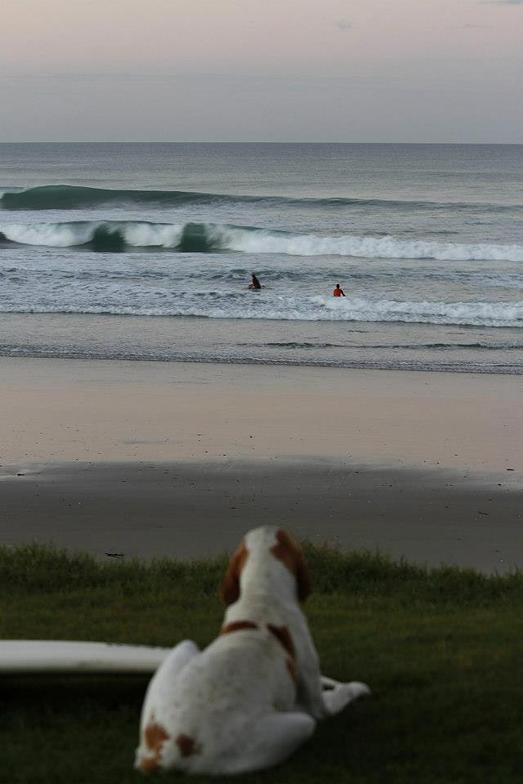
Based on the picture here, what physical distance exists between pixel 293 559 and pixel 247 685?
653 millimetres

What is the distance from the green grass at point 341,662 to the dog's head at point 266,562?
601 millimetres

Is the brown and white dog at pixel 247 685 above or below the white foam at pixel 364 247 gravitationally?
above

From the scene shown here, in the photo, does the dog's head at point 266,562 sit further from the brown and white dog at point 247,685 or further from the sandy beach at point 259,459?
the sandy beach at point 259,459

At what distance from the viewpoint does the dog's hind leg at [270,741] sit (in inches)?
171

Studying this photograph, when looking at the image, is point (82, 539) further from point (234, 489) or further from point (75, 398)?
point (75, 398)

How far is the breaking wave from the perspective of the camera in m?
44.7

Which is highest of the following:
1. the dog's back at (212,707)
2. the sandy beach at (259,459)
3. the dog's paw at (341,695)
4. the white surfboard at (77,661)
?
the dog's back at (212,707)

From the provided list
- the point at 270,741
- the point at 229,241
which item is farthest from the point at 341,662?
the point at 229,241

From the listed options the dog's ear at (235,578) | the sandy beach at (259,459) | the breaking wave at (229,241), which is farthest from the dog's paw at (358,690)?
the breaking wave at (229,241)

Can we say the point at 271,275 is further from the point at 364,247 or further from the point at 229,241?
the point at 229,241

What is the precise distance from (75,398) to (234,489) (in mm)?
5265

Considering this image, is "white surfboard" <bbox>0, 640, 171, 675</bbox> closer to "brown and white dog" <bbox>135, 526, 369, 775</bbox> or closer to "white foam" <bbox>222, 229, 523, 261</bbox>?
"brown and white dog" <bbox>135, 526, 369, 775</bbox>

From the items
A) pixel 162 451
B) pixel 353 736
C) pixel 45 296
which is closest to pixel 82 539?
pixel 162 451

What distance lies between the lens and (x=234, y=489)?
39.6ft
